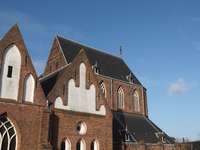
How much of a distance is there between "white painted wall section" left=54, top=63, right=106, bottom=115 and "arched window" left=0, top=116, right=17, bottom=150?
3.90m

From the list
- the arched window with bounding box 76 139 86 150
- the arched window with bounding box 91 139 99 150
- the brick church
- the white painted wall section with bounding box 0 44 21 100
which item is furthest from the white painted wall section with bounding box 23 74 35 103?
the arched window with bounding box 91 139 99 150

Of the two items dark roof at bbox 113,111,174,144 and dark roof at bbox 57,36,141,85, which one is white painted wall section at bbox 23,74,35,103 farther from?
dark roof at bbox 57,36,141,85

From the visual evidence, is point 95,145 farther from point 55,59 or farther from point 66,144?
point 55,59

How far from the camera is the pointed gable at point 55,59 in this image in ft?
101

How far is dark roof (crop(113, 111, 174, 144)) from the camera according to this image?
27672 mm

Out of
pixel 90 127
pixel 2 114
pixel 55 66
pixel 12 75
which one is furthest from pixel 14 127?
pixel 55 66

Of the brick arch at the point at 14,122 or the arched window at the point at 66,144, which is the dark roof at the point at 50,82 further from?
the brick arch at the point at 14,122

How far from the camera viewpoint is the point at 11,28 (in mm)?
16375

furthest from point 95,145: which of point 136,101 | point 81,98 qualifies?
point 136,101

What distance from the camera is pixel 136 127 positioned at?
30.3 metres

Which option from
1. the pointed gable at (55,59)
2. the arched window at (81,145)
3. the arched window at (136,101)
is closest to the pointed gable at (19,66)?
the arched window at (81,145)

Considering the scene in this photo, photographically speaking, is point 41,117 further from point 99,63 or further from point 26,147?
point 99,63

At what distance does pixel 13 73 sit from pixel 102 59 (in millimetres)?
22447

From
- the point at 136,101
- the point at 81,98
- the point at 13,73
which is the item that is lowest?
the point at 81,98
